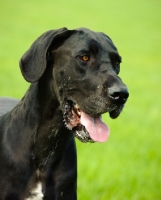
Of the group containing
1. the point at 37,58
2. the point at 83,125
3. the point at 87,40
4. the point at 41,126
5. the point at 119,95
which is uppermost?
the point at 87,40

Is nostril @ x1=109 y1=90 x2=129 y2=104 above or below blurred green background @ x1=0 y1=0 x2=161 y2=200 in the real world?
above

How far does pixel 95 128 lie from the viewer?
180 inches

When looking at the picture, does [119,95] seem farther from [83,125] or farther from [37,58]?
[37,58]

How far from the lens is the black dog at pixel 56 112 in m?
4.53

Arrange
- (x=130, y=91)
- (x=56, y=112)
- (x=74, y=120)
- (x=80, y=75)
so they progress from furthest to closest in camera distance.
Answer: (x=130, y=91) < (x=56, y=112) < (x=74, y=120) < (x=80, y=75)

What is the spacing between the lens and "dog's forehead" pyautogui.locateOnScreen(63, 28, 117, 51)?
459cm

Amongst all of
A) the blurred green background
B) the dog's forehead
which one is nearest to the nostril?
the dog's forehead

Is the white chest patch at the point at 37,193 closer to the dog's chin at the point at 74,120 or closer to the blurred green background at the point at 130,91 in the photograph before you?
the dog's chin at the point at 74,120

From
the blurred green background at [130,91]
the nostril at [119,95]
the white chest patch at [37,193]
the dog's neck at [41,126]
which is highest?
the nostril at [119,95]

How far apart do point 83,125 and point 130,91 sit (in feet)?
36.5

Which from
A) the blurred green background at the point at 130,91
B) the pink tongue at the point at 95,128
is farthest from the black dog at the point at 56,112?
the blurred green background at the point at 130,91

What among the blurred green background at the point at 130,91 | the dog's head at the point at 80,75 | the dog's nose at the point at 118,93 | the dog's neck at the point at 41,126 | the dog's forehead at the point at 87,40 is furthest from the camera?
the blurred green background at the point at 130,91

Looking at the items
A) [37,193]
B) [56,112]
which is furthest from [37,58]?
[37,193]

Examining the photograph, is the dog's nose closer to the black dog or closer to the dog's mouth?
the black dog
